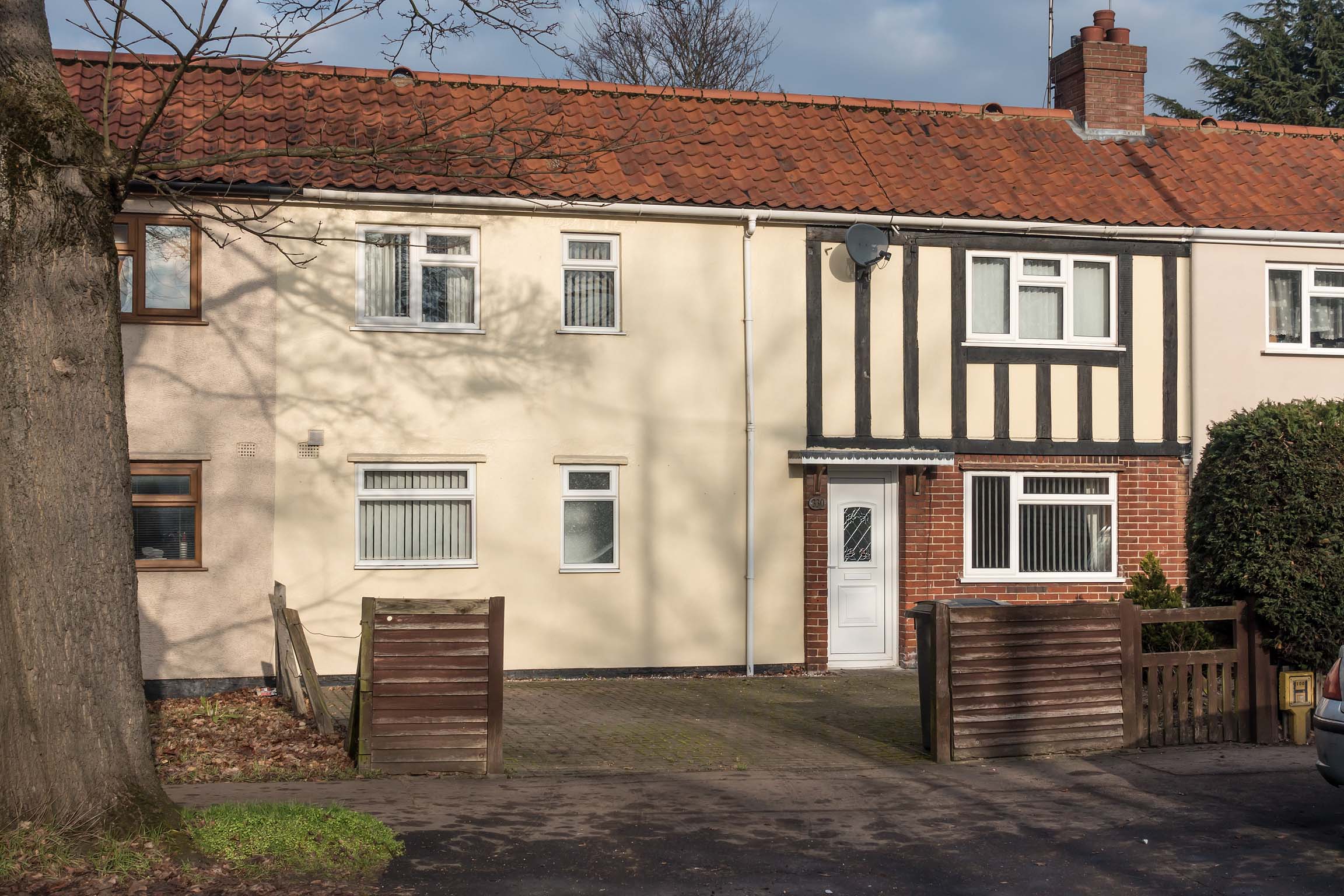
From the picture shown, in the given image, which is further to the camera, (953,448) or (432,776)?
(953,448)

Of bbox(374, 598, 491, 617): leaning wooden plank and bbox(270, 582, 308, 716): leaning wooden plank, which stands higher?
bbox(374, 598, 491, 617): leaning wooden plank

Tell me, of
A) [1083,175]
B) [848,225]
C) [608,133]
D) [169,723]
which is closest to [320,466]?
[169,723]

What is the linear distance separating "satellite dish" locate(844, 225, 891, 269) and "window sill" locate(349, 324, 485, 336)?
4.12 metres

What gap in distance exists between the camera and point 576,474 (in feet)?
47.4

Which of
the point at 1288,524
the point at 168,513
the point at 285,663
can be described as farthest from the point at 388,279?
the point at 1288,524

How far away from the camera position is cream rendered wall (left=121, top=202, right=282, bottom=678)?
43.5ft

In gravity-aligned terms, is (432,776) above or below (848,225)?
below

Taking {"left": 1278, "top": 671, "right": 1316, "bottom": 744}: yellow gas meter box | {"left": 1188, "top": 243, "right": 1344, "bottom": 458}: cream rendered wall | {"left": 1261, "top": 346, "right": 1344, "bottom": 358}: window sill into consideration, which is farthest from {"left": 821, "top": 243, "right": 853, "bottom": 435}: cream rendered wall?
{"left": 1278, "top": 671, "right": 1316, "bottom": 744}: yellow gas meter box

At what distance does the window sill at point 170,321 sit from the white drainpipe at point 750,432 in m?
5.66

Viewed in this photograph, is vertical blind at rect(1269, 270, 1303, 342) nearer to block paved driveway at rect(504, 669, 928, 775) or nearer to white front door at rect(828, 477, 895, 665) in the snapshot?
white front door at rect(828, 477, 895, 665)

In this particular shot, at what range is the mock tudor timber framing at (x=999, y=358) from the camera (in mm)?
14922

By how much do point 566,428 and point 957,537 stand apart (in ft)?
15.1

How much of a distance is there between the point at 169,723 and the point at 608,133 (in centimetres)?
829

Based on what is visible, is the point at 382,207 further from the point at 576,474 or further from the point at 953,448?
the point at 953,448
